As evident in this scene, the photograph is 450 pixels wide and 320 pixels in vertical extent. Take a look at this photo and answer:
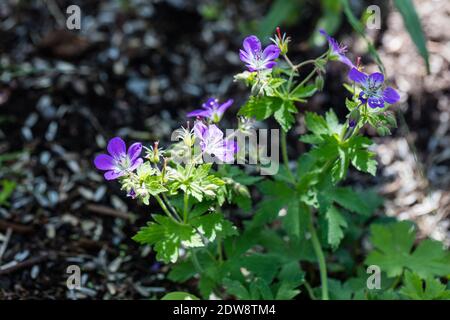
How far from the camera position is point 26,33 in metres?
3.56

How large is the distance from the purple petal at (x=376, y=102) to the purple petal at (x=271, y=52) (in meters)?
0.32

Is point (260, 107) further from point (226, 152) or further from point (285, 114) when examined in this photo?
point (226, 152)

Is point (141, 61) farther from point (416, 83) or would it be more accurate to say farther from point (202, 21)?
point (416, 83)

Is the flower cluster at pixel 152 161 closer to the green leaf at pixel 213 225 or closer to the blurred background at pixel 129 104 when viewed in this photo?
the green leaf at pixel 213 225

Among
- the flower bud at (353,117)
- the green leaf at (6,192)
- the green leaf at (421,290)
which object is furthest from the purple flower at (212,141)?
the green leaf at (6,192)

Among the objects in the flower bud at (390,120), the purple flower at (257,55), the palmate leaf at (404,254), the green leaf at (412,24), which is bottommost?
the palmate leaf at (404,254)

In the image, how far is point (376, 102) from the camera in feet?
6.30

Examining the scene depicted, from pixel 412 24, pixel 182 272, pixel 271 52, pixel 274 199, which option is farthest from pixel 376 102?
pixel 412 24

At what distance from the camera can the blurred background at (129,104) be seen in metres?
2.66

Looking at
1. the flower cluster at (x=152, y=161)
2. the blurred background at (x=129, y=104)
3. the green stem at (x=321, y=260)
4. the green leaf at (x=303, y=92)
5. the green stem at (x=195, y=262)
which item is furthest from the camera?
A: the blurred background at (x=129, y=104)

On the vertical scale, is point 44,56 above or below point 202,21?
below
